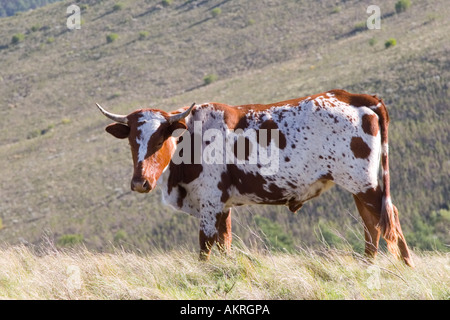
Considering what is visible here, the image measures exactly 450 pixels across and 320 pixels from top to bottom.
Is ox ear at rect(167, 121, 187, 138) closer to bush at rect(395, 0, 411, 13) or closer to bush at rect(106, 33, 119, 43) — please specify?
bush at rect(395, 0, 411, 13)

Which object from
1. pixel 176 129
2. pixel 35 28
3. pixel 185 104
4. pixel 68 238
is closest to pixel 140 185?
pixel 176 129

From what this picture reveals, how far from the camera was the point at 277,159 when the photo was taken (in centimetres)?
781

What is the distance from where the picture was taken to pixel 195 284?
693 cm

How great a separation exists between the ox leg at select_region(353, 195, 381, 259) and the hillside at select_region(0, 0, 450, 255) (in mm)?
6962

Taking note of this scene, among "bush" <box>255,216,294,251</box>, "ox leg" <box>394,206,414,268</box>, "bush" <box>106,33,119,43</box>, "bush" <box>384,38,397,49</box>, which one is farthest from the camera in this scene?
"bush" <box>106,33,119,43</box>

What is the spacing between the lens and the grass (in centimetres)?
620

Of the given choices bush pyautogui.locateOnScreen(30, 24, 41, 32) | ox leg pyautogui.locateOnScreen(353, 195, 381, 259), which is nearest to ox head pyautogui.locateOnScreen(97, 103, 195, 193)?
ox leg pyautogui.locateOnScreen(353, 195, 381, 259)

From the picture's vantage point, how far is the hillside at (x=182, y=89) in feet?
92.1

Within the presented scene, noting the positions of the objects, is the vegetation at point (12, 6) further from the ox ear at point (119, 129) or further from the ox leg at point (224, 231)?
the ox leg at point (224, 231)

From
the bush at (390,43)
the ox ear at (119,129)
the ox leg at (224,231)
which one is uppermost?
the bush at (390,43)

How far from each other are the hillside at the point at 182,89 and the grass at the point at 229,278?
739cm

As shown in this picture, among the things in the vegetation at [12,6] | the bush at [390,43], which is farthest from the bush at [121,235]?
the vegetation at [12,6]

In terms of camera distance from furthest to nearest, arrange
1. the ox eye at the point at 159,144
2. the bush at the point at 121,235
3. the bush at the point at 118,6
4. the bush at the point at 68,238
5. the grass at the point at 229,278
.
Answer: the bush at the point at 118,6, the bush at the point at 68,238, the bush at the point at 121,235, the ox eye at the point at 159,144, the grass at the point at 229,278

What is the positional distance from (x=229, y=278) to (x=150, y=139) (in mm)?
1781
